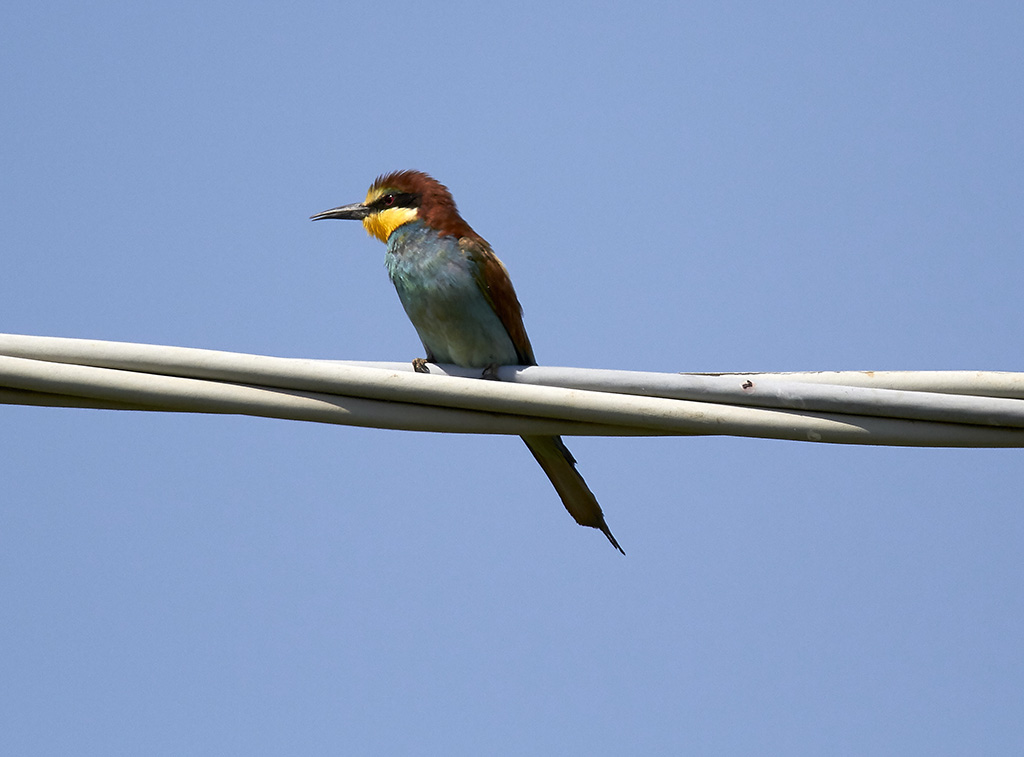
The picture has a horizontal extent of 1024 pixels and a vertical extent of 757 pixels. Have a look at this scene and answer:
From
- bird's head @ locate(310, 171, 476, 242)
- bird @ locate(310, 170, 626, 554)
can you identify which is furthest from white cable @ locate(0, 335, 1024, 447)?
bird's head @ locate(310, 171, 476, 242)

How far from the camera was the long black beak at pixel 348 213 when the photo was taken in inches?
159

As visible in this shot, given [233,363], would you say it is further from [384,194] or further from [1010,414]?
[384,194]

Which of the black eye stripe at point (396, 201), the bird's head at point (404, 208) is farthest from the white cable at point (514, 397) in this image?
the black eye stripe at point (396, 201)

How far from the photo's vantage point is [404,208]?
389cm

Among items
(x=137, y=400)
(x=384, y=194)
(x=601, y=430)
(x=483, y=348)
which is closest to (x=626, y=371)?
(x=601, y=430)

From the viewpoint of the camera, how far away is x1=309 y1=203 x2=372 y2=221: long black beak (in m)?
4.05

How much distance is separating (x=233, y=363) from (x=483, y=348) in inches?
63.9

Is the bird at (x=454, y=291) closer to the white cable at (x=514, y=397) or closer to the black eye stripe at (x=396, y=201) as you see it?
the black eye stripe at (x=396, y=201)

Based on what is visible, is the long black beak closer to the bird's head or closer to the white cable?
the bird's head

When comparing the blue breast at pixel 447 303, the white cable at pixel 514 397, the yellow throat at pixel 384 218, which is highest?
the yellow throat at pixel 384 218

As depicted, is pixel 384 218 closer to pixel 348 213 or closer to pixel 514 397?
pixel 348 213

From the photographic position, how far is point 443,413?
2035 mm

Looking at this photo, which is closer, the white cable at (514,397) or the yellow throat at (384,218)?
the white cable at (514,397)

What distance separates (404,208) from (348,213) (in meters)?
0.31
